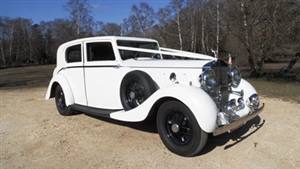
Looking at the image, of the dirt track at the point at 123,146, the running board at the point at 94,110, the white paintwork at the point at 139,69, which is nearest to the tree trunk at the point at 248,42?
the dirt track at the point at 123,146

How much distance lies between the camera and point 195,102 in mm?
3570

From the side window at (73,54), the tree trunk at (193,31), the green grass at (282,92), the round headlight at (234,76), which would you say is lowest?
the green grass at (282,92)

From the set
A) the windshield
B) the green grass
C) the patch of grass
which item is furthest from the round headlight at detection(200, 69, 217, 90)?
the patch of grass

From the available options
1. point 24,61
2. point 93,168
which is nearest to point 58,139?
point 93,168

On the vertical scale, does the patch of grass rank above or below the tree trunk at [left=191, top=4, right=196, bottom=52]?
below

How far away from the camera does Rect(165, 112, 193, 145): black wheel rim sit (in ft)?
12.5

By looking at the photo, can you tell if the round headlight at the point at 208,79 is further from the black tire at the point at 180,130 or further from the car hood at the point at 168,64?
the black tire at the point at 180,130

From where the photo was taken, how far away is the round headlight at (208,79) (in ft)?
12.9

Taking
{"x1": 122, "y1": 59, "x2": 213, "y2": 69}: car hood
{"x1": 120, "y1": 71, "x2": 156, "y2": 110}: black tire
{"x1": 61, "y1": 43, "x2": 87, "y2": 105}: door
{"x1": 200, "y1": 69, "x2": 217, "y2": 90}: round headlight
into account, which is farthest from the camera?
{"x1": 61, "y1": 43, "x2": 87, "y2": 105}: door

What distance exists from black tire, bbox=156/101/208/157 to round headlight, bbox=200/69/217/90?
19.8 inches

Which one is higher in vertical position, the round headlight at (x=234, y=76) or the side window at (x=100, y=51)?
the side window at (x=100, y=51)

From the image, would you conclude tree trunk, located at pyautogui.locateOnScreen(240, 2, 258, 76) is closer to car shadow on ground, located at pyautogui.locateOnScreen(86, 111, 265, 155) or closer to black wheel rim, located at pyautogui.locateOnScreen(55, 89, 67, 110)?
car shadow on ground, located at pyautogui.locateOnScreen(86, 111, 265, 155)

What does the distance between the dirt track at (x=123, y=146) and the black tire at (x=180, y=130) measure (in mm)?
140

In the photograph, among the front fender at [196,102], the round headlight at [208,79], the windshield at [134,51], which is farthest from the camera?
the windshield at [134,51]
